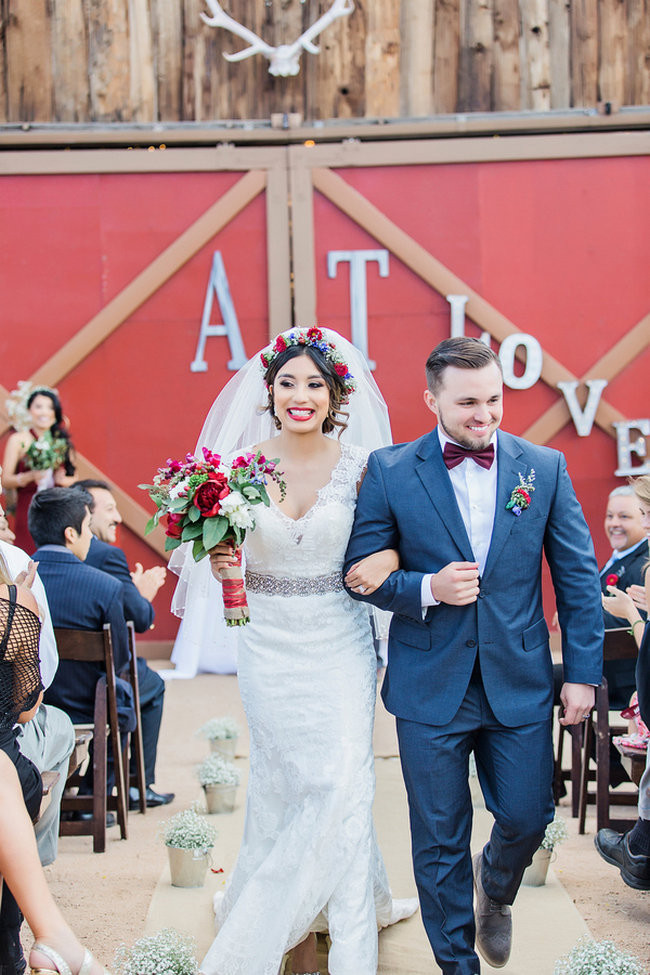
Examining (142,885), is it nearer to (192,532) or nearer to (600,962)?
(192,532)

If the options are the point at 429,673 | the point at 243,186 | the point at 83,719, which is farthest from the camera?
the point at 243,186

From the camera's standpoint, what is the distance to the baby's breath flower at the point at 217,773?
5262mm

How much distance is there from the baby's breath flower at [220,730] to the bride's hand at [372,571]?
2.91 meters

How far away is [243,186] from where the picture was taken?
8.66m

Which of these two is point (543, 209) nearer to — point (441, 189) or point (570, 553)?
point (441, 189)

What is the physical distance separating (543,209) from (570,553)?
6048 millimetres

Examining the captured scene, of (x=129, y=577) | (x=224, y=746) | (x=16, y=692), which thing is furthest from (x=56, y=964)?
(x=224, y=746)

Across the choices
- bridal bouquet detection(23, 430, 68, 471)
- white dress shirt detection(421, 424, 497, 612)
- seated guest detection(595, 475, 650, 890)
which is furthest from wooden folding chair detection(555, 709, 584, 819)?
bridal bouquet detection(23, 430, 68, 471)

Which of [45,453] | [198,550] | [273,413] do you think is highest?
[273,413]

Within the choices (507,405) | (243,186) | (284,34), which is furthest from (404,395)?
(284,34)

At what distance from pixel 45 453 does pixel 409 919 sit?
5283 mm

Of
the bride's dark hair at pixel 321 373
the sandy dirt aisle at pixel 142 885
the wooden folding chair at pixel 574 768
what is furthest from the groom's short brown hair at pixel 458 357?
the wooden folding chair at pixel 574 768

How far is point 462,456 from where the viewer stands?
333 cm

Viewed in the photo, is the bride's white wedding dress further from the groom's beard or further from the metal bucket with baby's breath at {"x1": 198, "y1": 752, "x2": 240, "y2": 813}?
the metal bucket with baby's breath at {"x1": 198, "y1": 752, "x2": 240, "y2": 813}
